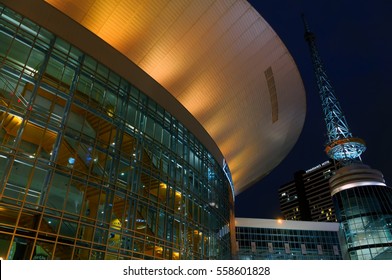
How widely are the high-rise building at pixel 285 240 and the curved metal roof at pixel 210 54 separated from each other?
67.5 ft

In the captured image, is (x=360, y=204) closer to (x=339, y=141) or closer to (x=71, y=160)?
(x=339, y=141)

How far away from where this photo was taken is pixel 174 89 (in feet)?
77.6

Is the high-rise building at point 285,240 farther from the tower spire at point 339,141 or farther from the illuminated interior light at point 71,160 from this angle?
the illuminated interior light at point 71,160

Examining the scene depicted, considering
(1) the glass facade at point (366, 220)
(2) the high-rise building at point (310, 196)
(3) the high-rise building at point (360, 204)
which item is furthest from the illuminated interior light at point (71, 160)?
(2) the high-rise building at point (310, 196)

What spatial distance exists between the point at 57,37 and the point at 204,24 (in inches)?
353

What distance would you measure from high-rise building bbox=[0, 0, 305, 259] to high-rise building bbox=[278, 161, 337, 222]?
137 meters

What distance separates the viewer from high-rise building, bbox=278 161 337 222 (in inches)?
6048

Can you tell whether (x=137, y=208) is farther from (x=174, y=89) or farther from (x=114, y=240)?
(x=174, y=89)

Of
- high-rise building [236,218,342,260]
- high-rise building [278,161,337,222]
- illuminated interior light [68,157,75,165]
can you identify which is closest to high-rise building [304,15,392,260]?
high-rise building [236,218,342,260]

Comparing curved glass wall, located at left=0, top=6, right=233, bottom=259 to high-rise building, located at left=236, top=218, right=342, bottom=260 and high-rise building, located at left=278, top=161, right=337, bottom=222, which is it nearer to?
high-rise building, located at left=236, top=218, right=342, bottom=260

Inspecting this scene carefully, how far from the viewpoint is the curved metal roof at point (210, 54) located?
1945 centimetres

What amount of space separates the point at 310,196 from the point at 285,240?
125 metres

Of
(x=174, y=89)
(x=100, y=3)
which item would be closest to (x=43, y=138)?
(x=100, y=3)
